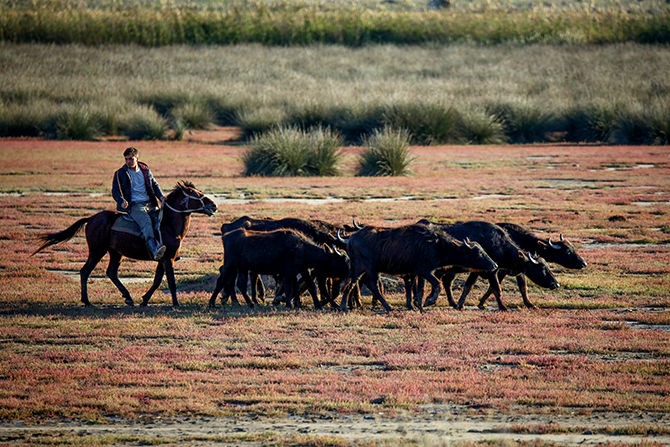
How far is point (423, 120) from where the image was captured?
3953cm

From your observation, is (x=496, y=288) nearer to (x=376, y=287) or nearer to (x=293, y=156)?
(x=376, y=287)

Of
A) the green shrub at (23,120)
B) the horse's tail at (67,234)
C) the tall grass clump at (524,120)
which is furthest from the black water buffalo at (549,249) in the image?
the green shrub at (23,120)

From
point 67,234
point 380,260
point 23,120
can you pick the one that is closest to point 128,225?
point 67,234

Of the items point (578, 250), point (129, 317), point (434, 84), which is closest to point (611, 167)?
point (578, 250)

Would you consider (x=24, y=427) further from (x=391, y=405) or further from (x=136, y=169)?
(x=136, y=169)

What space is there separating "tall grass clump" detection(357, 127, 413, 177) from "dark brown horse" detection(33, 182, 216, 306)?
17678 mm

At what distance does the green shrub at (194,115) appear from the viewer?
44281 mm

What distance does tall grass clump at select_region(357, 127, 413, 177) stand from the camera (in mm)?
29688

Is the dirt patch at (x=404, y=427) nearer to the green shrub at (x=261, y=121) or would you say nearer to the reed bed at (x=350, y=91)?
the reed bed at (x=350, y=91)

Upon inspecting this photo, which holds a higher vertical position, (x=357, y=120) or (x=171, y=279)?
(x=171, y=279)

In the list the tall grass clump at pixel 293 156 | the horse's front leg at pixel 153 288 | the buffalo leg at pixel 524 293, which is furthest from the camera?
the tall grass clump at pixel 293 156

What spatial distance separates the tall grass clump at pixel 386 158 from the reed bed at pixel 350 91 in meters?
8.03

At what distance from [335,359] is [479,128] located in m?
32.3

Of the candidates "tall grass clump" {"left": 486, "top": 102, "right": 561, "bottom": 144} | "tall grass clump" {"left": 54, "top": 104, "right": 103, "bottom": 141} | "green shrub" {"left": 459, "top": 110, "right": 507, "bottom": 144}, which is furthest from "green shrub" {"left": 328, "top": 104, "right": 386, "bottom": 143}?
"tall grass clump" {"left": 54, "top": 104, "right": 103, "bottom": 141}
